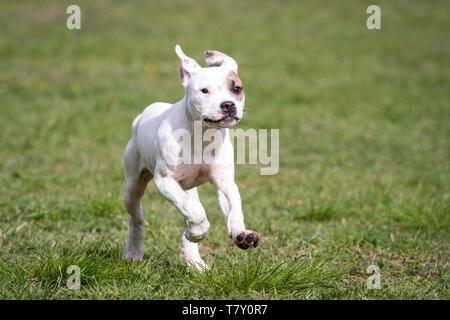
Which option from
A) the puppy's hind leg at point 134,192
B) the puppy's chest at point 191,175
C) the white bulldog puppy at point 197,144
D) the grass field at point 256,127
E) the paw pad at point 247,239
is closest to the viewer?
the paw pad at point 247,239

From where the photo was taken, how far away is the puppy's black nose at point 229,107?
3189mm

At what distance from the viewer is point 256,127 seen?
9.36m

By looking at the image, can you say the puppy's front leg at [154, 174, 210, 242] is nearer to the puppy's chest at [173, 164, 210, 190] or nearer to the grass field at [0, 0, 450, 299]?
the puppy's chest at [173, 164, 210, 190]

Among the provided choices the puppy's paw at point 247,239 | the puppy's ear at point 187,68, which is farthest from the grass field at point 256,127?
the puppy's ear at point 187,68

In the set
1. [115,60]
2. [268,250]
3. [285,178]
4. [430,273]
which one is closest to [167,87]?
[115,60]

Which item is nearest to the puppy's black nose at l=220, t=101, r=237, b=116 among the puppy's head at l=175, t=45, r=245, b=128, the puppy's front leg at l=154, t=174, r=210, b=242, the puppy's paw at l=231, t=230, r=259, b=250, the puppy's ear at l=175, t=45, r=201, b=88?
the puppy's head at l=175, t=45, r=245, b=128

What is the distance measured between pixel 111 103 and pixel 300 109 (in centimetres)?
348

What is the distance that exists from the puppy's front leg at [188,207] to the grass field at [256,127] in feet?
0.98

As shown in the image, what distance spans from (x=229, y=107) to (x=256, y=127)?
20.3 ft

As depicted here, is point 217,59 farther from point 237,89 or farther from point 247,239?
point 247,239

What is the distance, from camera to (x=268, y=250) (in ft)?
14.8

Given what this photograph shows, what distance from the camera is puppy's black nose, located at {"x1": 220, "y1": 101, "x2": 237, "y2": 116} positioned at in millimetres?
3189

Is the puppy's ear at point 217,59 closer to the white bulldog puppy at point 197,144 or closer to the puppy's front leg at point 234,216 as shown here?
the white bulldog puppy at point 197,144

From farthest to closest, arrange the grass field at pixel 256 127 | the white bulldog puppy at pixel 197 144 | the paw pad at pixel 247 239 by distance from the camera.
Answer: the grass field at pixel 256 127, the white bulldog puppy at pixel 197 144, the paw pad at pixel 247 239
